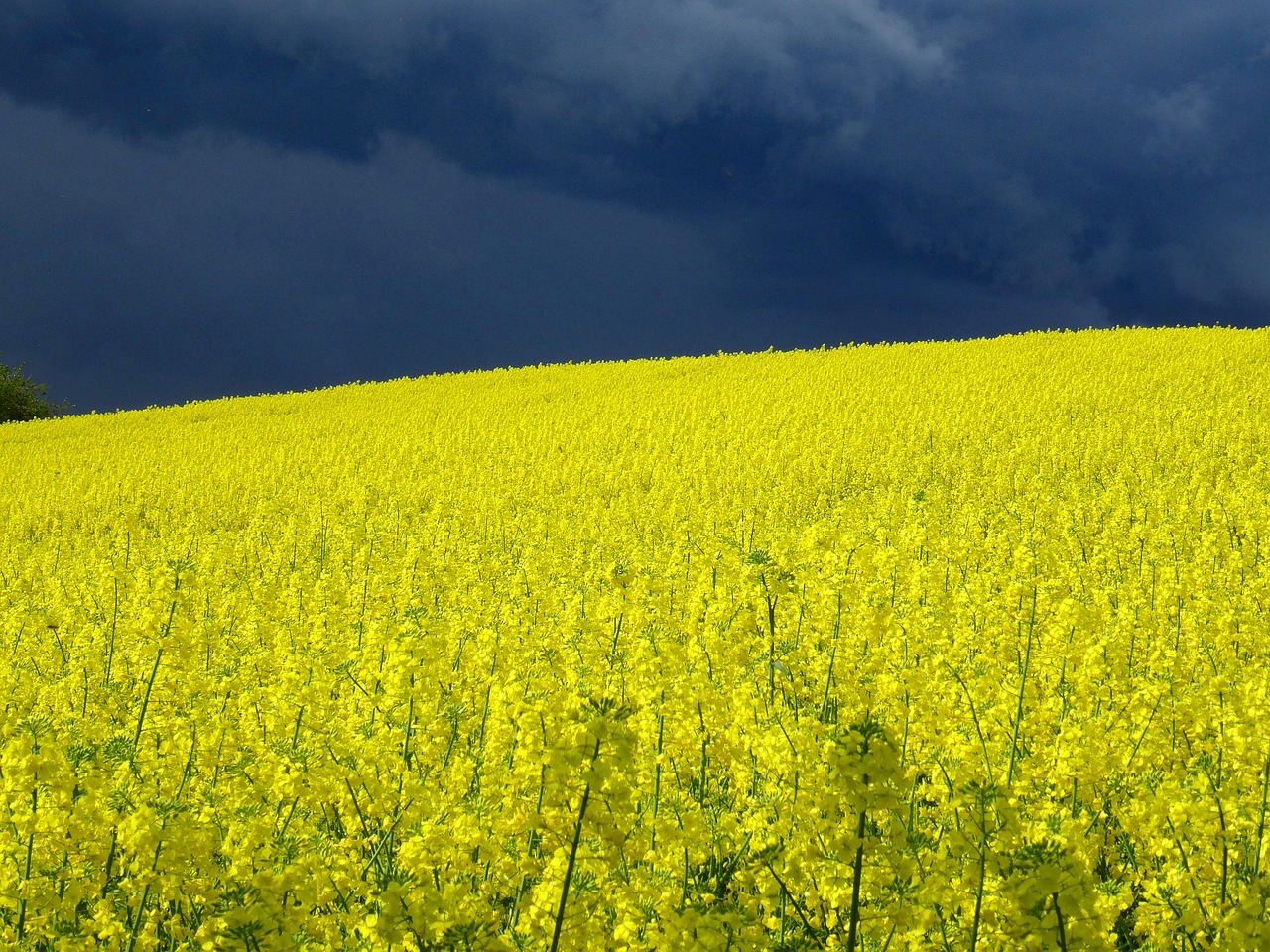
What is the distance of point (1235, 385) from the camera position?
70.2 feet

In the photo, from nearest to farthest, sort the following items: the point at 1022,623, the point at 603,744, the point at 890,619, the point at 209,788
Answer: the point at 603,744 → the point at 209,788 → the point at 890,619 → the point at 1022,623

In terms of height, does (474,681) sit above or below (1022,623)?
below

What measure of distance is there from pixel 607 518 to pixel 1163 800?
1100 centimetres

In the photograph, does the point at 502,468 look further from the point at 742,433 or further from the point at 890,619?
the point at 890,619

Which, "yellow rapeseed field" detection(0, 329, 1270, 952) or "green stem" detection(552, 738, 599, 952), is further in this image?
"yellow rapeseed field" detection(0, 329, 1270, 952)

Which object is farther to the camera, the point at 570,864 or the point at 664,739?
the point at 664,739

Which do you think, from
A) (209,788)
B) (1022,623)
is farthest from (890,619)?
(209,788)

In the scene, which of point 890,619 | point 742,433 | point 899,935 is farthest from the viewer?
point 742,433

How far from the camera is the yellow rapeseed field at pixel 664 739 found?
2662 mm

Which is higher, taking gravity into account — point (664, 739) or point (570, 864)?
point (664, 739)

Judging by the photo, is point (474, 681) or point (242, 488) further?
point (242, 488)

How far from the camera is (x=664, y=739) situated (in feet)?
13.8

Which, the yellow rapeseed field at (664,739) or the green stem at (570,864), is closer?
the green stem at (570,864)

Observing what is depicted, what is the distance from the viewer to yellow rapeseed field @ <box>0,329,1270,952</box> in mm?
2662
